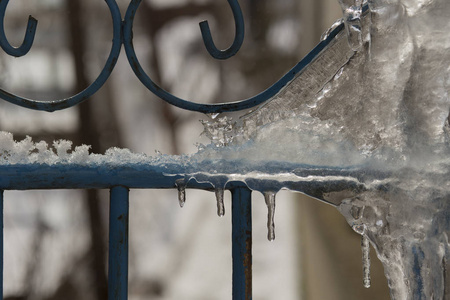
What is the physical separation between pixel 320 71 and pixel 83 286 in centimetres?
196

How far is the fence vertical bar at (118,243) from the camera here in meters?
0.42

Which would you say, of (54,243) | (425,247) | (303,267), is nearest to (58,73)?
(54,243)

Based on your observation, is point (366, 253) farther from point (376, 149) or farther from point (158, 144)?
point (158, 144)

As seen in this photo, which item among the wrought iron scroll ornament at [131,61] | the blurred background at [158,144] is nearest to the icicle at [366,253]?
the wrought iron scroll ornament at [131,61]

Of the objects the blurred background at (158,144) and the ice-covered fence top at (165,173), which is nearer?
the ice-covered fence top at (165,173)

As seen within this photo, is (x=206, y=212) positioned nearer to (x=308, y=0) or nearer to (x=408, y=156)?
(x=308, y=0)

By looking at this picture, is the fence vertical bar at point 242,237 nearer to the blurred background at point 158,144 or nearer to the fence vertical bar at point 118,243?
the fence vertical bar at point 118,243

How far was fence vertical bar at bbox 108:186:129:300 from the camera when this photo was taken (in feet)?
1.36

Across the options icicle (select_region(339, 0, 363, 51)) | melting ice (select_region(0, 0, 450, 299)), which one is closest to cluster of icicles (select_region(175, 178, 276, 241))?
melting ice (select_region(0, 0, 450, 299))

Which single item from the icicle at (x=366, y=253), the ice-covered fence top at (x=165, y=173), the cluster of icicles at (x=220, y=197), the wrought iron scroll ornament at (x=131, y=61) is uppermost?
the wrought iron scroll ornament at (x=131, y=61)

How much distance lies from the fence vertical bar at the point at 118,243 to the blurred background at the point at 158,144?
5.57 feet

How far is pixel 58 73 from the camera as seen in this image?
7.03ft

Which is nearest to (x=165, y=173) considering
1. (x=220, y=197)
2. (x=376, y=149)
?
(x=220, y=197)

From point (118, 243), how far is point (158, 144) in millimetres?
1796
